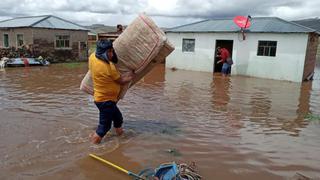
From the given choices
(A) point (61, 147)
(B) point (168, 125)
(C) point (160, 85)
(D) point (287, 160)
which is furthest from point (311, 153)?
(C) point (160, 85)

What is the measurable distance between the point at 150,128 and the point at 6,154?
108 inches

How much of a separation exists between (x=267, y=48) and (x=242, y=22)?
203 centimetres

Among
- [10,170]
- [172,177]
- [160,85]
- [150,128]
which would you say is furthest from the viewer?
[160,85]

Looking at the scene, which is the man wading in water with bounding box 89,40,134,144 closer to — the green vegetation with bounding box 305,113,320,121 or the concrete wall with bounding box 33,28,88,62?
the green vegetation with bounding box 305,113,320,121

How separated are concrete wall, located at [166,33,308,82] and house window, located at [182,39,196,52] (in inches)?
8.1

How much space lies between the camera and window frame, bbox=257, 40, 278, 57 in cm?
1527

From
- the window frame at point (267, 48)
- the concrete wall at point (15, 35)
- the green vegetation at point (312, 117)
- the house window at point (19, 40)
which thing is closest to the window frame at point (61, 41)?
the concrete wall at point (15, 35)

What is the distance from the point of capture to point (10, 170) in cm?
409

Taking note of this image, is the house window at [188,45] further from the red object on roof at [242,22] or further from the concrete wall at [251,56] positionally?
the red object on roof at [242,22]

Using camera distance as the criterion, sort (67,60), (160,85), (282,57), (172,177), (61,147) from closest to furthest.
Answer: (172,177) → (61,147) → (160,85) → (282,57) → (67,60)

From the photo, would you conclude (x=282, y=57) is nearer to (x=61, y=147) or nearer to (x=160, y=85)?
(x=160, y=85)

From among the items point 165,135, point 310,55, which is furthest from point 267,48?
→ point 165,135

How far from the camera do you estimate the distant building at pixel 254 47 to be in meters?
14.6

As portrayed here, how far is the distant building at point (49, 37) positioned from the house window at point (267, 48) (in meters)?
13.9
